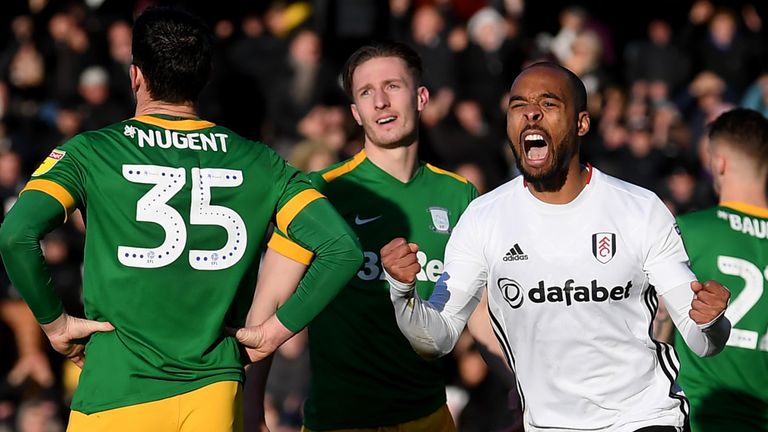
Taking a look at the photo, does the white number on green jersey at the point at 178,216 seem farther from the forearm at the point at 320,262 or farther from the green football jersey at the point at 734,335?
the green football jersey at the point at 734,335

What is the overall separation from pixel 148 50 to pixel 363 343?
2.09 m

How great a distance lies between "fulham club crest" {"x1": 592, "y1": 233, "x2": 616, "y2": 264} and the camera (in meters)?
5.93

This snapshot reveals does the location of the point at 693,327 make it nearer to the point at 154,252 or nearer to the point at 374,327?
the point at 374,327

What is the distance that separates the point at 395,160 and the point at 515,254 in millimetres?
1519

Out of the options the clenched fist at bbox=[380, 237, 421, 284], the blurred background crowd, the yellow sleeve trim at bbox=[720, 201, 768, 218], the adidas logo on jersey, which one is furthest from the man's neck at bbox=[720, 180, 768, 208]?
the blurred background crowd

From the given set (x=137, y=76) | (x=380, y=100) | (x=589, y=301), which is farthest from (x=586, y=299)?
(x=137, y=76)

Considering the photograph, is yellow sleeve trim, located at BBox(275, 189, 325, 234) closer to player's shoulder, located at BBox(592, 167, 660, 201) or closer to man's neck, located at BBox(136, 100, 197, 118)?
man's neck, located at BBox(136, 100, 197, 118)

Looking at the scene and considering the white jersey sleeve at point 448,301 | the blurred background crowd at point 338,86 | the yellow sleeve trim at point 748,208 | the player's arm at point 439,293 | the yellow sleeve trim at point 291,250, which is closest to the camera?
the player's arm at point 439,293

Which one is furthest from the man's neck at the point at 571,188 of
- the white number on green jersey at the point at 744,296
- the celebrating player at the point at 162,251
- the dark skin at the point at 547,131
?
the white number on green jersey at the point at 744,296

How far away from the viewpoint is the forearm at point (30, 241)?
552cm

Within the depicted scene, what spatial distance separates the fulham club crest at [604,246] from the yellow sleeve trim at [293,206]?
47.6 inches

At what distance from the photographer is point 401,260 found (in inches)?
218

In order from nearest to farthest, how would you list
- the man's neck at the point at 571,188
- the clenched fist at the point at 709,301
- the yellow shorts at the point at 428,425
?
the clenched fist at the point at 709,301 → the man's neck at the point at 571,188 → the yellow shorts at the point at 428,425

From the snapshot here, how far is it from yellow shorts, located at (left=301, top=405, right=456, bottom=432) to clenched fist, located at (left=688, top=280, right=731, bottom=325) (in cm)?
207
